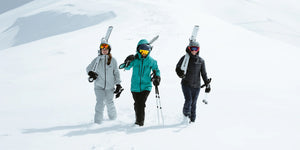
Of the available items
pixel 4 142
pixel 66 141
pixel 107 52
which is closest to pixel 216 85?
pixel 107 52

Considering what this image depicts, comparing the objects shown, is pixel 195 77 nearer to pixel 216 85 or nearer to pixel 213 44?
pixel 216 85

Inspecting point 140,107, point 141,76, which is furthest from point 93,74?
point 140,107

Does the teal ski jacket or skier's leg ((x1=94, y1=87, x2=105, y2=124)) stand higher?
the teal ski jacket

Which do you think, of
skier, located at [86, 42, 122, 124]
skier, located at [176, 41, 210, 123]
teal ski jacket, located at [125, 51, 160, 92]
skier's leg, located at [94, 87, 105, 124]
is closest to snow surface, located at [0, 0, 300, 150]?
skier's leg, located at [94, 87, 105, 124]

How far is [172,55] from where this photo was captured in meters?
14.0

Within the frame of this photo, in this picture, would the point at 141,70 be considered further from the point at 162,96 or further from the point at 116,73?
the point at 162,96

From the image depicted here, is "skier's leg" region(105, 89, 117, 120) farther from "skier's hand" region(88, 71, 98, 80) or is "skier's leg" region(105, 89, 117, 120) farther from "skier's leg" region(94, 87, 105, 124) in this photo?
"skier's hand" region(88, 71, 98, 80)

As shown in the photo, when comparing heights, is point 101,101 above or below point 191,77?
below

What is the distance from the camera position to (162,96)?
8.55 meters

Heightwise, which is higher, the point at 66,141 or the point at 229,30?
the point at 229,30

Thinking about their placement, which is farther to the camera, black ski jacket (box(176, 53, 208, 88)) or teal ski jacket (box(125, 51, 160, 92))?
black ski jacket (box(176, 53, 208, 88))

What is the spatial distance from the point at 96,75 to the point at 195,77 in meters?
2.04

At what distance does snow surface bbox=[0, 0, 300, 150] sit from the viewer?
5.23m

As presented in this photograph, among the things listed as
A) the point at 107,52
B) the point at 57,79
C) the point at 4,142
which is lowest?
the point at 4,142
